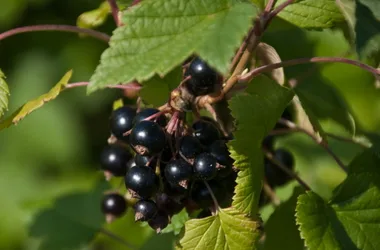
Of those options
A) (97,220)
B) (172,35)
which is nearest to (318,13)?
(172,35)

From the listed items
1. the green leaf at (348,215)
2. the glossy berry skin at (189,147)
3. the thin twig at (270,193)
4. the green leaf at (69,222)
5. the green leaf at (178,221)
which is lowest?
the green leaf at (69,222)

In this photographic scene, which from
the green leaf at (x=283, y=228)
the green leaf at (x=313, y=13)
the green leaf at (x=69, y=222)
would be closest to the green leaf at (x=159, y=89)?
the green leaf at (x=313, y=13)

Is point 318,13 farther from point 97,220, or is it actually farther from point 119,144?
point 97,220

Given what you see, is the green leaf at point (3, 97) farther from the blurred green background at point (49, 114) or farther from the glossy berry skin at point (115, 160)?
the blurred green background at point (49, 114)

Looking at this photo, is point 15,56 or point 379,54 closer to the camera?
point 379,54

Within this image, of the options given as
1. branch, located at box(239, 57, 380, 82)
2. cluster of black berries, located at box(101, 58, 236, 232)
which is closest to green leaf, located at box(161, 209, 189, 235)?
cluster of black berries, located at box(101, 58, 236, 232)

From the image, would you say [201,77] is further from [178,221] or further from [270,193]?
[270,193]

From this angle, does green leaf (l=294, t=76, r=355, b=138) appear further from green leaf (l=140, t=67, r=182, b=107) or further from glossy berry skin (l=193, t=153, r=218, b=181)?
glossy berry skin (l=193, t=153, r=218, b=181)
